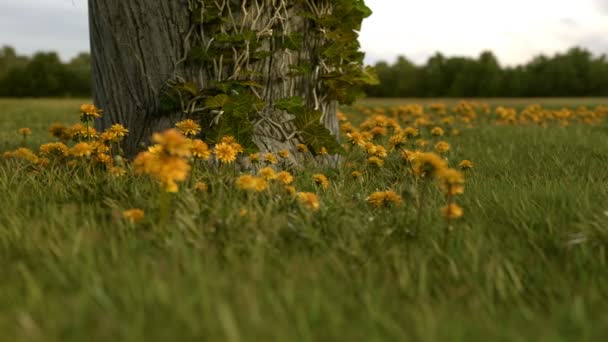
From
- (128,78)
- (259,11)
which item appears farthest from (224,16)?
(128,78)

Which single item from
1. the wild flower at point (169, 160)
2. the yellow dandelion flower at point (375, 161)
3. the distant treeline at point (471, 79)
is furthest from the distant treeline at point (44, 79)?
the wild flower at point (169, 160)

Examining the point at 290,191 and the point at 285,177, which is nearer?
the point at 290,191

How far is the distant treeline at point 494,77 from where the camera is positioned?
3828cm

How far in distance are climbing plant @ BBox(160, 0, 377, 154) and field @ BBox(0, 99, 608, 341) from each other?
1.86 ft

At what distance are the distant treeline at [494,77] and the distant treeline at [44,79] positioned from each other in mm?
28076

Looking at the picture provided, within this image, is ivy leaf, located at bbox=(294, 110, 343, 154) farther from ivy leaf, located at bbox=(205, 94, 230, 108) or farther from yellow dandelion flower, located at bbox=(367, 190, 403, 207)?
yellow dandelion flower, located at bbox=(367, 190, 403, 207)

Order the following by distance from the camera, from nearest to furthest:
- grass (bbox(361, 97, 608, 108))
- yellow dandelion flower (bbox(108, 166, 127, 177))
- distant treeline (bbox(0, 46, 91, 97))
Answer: yellow dandelion flower (bbox(108, 166, 127, 177)), grass (bbox(361, 97, 608, 108)), distant treeline (bbox(0, 46, 91, 97))

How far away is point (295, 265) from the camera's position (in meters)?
1.57

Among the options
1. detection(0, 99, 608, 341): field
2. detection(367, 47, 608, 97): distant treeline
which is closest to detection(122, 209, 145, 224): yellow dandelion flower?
detection(0, 99, 608, 341): field

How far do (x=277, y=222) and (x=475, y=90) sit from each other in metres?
42.1

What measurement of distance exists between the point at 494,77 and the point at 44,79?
4042 centimetres

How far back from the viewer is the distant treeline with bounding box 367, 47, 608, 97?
38281 mm

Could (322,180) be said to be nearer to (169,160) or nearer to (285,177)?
(285,177)

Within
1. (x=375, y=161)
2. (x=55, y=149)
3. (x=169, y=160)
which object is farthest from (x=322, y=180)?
(x=55, y=149)
